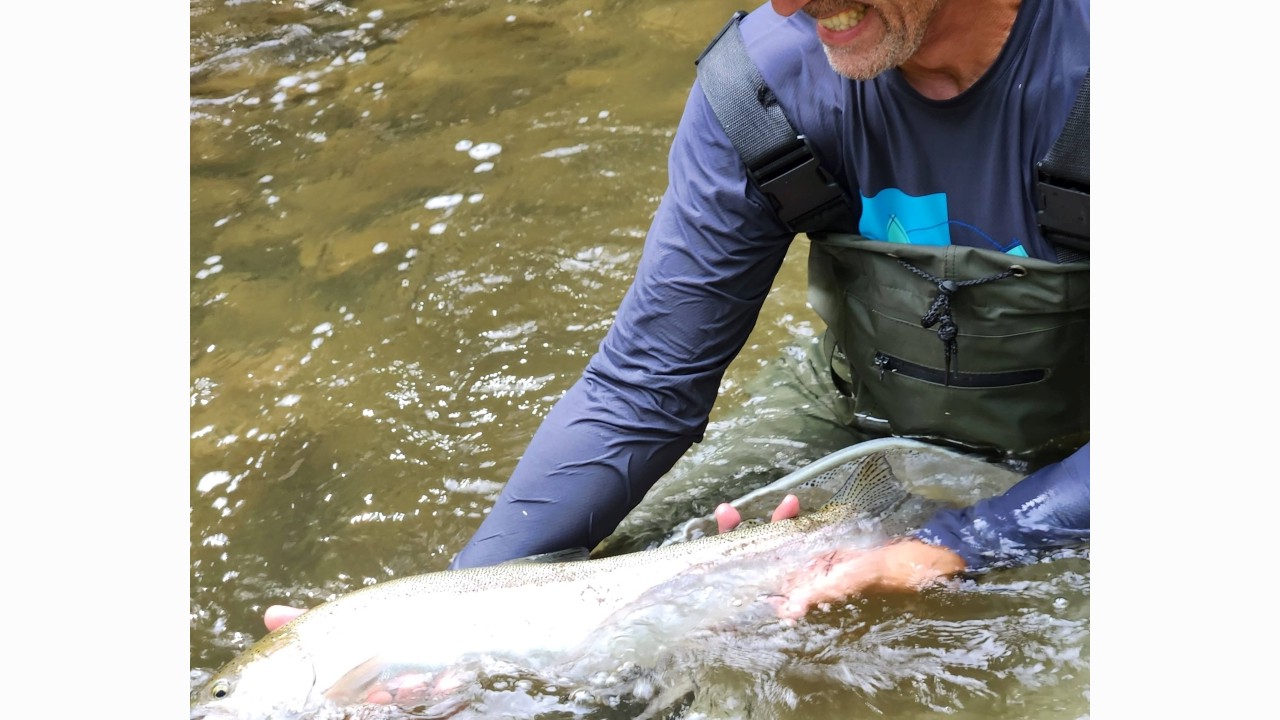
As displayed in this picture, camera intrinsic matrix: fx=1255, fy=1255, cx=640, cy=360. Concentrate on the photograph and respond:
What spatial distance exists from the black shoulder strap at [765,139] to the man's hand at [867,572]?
2.03ft

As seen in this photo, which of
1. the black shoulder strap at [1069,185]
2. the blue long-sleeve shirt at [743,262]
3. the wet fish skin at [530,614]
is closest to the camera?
Result: the black shoulder strap at [1069,185]

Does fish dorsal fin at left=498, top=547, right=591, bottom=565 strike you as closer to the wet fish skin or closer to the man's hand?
the wet fish skin

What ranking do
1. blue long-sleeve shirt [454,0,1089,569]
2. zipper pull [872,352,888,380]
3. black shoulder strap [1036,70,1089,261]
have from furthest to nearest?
zipper pull [872,352,888,380] < blue long-sleeve shirt [454,0,1089,569] < black shoulder strap [1036,70,1089,261]

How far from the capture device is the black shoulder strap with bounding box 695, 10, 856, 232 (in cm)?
244

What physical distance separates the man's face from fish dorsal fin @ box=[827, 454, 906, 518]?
0.78m

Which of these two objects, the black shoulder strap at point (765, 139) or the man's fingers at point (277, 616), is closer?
the black shoulder strap at point (765, 139)

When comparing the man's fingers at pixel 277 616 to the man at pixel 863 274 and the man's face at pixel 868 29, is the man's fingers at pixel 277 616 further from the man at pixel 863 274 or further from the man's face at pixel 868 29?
the man's face at pixel 868 29

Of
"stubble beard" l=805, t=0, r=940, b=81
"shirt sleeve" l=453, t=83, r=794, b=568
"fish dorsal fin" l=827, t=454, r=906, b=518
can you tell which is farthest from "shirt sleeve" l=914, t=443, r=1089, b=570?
"stubble beard" l=805, t=0, r=940, b=81

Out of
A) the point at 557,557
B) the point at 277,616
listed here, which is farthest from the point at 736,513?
the point at 277,616

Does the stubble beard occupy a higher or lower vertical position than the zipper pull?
higher

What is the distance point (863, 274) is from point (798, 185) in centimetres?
28

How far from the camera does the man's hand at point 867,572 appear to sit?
98.4 inches

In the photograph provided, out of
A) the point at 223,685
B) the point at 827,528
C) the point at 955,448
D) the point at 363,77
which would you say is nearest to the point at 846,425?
the point at 955,448

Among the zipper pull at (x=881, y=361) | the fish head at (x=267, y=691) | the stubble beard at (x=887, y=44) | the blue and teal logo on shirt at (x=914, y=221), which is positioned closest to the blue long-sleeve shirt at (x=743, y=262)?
the blue and teal logo on shirt at (x=914, y=221)
